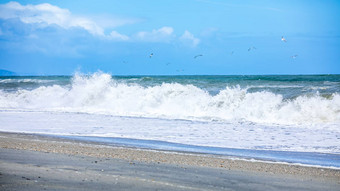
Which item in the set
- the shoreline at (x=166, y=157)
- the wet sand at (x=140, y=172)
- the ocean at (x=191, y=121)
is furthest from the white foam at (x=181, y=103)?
the wet sand at (x=140, y=172)

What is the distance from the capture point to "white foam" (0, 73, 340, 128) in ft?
57.7

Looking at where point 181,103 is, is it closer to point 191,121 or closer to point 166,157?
point 191,121

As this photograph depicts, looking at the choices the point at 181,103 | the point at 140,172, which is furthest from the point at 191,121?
the point at 140,172

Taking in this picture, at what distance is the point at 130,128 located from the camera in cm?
1384

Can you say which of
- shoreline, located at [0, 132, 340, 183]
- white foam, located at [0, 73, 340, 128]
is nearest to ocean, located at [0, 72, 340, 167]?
white foam, located at [0, 73, 340, 128]

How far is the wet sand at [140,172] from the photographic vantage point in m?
5.40

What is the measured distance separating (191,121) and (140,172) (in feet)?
33.0

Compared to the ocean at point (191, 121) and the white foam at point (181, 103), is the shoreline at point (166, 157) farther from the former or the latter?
the white foam at point (181, 103)

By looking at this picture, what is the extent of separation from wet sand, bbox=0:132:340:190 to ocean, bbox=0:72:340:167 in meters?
1.43

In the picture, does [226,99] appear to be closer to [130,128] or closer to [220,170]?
[130,128]

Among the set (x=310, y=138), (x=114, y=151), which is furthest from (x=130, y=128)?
(x=310, y=138)

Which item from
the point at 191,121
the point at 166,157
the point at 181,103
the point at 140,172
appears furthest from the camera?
the point at 181,103

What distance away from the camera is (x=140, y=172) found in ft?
21.0

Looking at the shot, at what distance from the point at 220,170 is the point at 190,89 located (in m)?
18.2
